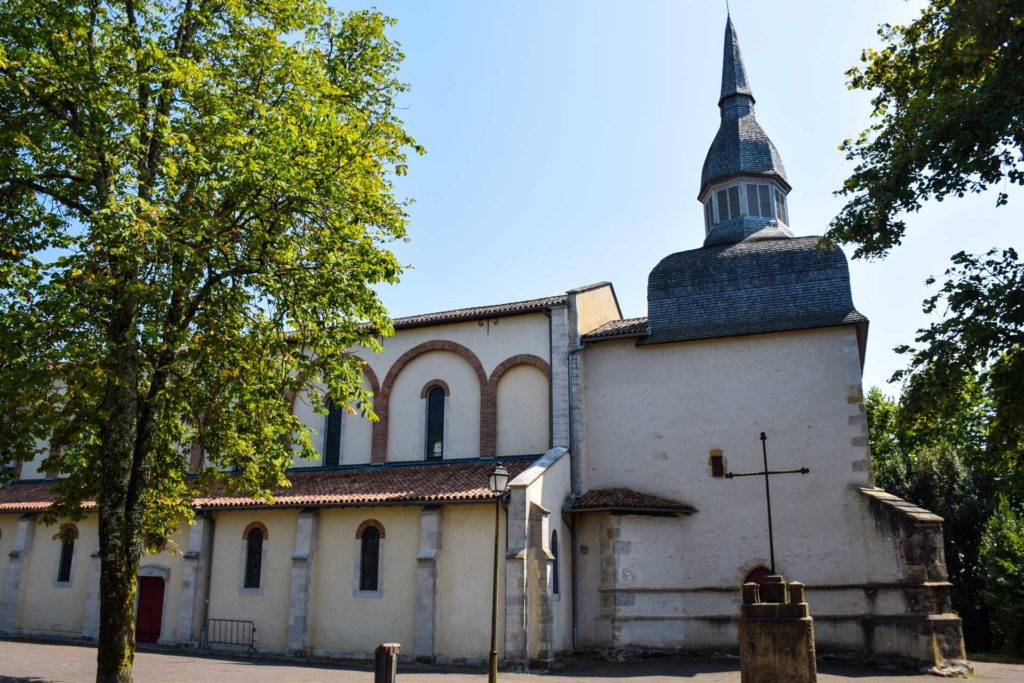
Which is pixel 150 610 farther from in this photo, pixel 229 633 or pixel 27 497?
pixel 27 497

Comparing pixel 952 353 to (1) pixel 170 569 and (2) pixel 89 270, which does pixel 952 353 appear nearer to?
(2) pixel 89 270

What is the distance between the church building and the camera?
1881cm

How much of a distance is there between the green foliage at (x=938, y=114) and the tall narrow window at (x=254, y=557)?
17570 millimetres

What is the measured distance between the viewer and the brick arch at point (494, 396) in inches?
898

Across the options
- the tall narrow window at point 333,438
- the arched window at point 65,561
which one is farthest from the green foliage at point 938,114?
the arched window at point 65,561

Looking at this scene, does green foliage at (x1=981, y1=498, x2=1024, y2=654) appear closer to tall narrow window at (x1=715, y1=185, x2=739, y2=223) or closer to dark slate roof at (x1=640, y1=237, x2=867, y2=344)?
dark slate roof at (x1=640, y1=237, x2=867, y2=344)

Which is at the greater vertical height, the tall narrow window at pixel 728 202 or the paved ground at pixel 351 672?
the tall narrow window at pixel 728 202

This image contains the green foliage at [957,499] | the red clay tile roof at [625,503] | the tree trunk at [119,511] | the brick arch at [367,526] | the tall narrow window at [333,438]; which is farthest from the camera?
the green foliage at [957,499]

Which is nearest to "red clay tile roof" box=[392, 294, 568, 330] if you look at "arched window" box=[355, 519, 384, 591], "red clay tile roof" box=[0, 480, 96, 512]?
"arched window" box=[355, 519, 384, 591]

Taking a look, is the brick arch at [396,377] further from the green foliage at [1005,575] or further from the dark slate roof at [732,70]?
the green foliage at [1005,575]

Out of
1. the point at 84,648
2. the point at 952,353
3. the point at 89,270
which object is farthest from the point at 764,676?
the point at 84,648

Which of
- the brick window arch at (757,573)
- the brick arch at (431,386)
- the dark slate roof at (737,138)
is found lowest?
the brick window arch at (757,573)

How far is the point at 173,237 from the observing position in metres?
11.5

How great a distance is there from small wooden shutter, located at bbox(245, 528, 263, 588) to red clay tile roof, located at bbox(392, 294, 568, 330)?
770 centimetres
